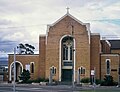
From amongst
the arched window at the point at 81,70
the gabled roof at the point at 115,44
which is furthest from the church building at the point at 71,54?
the gabled roof at the point at 115,44

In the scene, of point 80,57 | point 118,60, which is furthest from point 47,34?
point 118,60

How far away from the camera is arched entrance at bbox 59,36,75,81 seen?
8044cm

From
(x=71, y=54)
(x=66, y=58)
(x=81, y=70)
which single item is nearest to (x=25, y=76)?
(x=66, y=58)

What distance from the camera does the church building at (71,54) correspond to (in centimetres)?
7862

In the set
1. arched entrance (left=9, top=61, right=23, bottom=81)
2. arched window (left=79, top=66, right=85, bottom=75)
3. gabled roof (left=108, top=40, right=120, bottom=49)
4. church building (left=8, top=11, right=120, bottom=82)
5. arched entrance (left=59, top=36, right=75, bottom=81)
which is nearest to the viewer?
arched window (left=79, top=66, right=85, bottom=75)

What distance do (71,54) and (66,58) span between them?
131 centimetres

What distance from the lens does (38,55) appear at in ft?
271

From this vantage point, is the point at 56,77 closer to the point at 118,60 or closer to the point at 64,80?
the point at 64,80

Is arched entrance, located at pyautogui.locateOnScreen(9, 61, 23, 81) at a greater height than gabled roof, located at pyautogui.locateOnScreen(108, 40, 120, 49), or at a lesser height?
lesser

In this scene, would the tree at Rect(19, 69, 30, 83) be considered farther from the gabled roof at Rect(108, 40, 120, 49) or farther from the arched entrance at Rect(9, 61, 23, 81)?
the gabled roof at Rect(108, 40, 120, 49)

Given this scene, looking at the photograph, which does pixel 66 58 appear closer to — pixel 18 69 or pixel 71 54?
pixel 71 54

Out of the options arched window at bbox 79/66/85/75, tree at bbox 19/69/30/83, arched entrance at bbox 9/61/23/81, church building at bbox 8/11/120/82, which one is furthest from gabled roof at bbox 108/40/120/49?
tree at bbox 19/69/30/83

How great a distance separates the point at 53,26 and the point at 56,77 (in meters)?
10.4

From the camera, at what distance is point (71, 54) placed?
8088 centimetres
